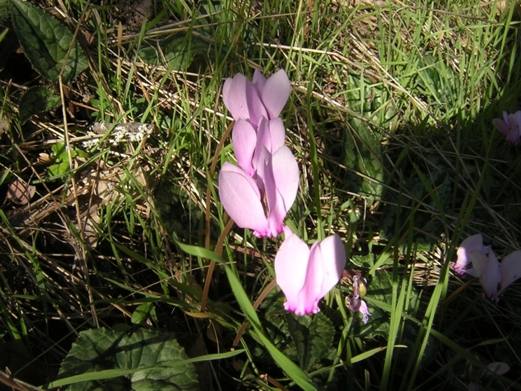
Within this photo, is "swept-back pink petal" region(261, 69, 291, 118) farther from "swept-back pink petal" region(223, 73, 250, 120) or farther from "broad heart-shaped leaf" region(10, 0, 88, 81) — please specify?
"broad heart-shaped leaf" region(10, 0, 88, 81)

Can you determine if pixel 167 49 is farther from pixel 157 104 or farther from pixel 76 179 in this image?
pixel 76 179

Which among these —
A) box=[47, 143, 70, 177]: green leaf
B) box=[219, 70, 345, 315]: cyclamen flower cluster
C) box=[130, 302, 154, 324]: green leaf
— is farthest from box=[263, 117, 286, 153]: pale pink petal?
A: box=[47, 143, 70, 177]: green leaf

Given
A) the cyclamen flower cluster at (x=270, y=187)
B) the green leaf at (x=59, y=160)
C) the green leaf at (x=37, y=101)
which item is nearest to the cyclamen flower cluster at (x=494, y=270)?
the cyclamen flower cluster at (x=270, y=187)

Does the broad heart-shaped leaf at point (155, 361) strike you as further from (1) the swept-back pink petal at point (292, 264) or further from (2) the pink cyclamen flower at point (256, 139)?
(2) the pink cyclamen flower at point (256, 139)

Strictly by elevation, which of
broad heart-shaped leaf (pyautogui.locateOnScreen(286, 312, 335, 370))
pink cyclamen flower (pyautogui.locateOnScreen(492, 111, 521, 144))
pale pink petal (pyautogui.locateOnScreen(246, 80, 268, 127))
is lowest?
broad heart-shaped leaf (pyautogui.locateOnScreen(286, 312, 335, 370))

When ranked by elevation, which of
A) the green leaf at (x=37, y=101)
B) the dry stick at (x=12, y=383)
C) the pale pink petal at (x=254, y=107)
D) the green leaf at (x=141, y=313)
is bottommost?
the green leaf at (x=141, y=313)

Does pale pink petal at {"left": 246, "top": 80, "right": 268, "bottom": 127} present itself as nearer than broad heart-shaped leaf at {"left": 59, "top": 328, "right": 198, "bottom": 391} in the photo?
Yes

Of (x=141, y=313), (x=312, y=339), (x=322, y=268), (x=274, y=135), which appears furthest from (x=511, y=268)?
(x=141, y=313)
